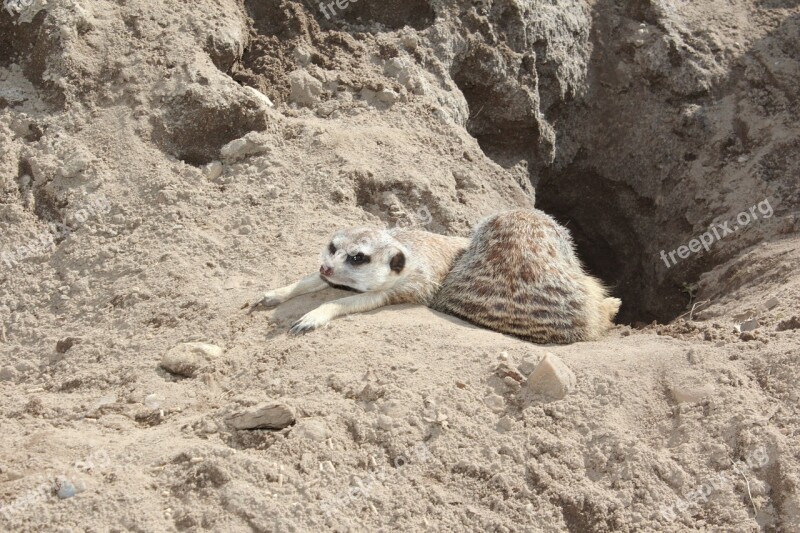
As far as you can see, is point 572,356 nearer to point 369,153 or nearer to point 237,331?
point 237,331

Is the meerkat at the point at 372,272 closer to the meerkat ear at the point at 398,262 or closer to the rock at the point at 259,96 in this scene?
the meerkat ear at the point at 398,262

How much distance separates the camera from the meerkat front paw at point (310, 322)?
151 inches

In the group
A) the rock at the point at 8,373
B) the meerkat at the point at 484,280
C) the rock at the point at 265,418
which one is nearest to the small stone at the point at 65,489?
the rock at the point at 265,418

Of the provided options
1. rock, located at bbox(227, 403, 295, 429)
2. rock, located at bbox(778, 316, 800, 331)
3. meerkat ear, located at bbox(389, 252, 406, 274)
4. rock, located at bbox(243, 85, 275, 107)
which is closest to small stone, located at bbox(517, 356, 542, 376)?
rock, located at bbox(227, 403, 295, 429)

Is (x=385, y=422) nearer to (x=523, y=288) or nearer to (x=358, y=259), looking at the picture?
(x=358, y=259)

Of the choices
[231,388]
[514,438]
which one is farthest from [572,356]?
[231,388]

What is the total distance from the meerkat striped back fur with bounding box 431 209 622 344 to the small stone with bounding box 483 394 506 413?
103cm

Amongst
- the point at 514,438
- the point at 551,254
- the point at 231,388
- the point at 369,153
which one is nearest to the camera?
the point at 514,438

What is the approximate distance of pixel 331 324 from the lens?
393cm

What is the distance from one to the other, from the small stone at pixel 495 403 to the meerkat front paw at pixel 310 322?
990 millimetres

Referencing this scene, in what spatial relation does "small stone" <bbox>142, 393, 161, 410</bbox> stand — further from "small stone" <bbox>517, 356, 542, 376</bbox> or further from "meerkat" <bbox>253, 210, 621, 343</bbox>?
"small stone" <bbox>517, 356, 542, 376</bbox>

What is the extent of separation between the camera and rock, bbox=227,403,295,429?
3.10m

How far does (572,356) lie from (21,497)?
2385 millimetres

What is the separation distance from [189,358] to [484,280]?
5.52 feet
